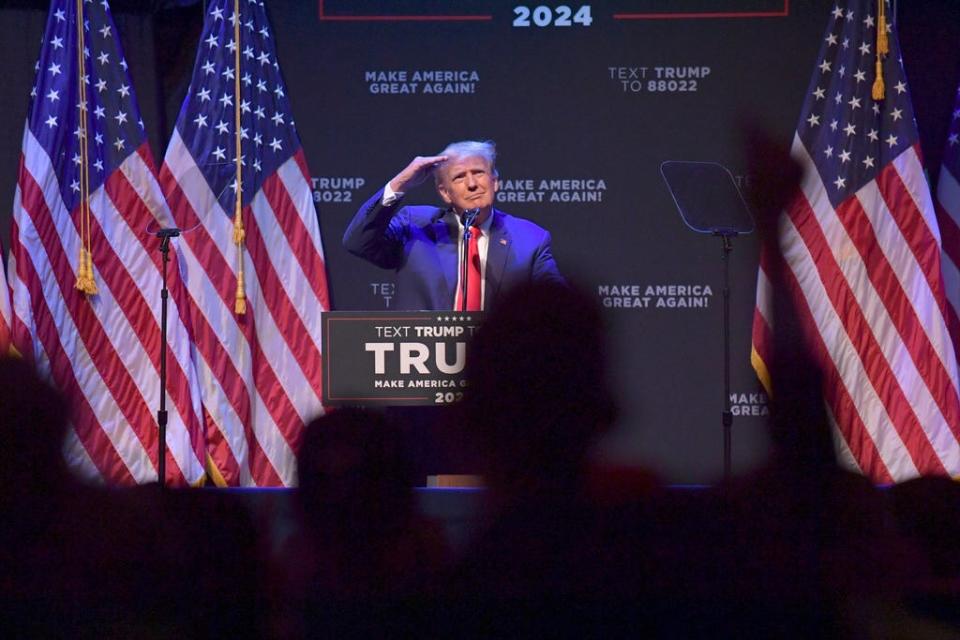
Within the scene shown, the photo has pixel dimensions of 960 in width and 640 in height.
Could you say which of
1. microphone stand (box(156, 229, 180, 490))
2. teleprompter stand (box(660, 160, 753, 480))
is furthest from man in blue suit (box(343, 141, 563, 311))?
microphone stand (box(156, 229, 180, 490))

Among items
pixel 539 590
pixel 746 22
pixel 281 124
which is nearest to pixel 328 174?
pixel 281 124

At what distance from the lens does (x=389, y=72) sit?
5.70m

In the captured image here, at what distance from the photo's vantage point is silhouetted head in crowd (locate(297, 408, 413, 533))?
4.55 ft

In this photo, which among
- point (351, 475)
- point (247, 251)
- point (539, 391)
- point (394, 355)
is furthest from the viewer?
point (247, 251)

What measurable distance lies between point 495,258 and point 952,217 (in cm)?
235

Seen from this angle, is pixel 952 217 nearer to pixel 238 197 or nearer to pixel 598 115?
pixel 598 115

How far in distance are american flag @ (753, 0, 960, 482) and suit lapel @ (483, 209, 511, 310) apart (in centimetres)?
153

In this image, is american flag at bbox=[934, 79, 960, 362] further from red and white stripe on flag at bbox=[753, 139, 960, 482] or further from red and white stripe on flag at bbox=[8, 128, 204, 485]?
red and white stripe on flag at bbox=[8, 128, 204, 485]

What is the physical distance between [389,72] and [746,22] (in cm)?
186

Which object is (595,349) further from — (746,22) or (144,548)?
(746,22)

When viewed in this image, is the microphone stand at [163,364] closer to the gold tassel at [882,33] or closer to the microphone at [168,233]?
the microphone at [168,233]

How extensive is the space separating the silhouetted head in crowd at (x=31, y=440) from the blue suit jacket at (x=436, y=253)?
328cm

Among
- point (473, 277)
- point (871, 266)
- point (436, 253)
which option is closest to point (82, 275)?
point (436, 253)

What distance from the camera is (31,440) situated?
1.42 metres
